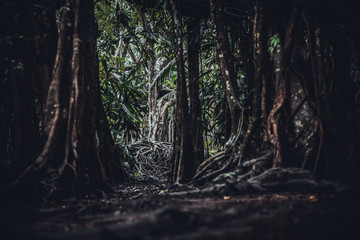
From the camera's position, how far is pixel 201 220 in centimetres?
143

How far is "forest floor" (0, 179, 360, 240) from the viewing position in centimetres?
118

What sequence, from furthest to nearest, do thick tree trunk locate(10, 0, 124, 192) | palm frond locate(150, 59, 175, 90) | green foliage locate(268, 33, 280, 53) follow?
palm frond locate(150, 59, 175, 90), green foliage locate(268, 33, 280, 53), thick tree trunk locate(10, 0, 124, 192)

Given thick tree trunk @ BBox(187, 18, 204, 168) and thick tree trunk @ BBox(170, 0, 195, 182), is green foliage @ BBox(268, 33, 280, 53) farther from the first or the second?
thick tree trunk @ BBox(187, 18, 204, 168)

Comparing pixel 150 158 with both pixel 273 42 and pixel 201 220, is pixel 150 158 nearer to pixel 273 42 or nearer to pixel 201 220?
pixel 273 42

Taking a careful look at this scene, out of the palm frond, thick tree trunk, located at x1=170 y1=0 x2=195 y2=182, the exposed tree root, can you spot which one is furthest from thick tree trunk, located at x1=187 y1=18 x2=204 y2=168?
the exposed tree root

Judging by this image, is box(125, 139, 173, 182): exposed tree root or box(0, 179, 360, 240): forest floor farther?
box(125, 139, 173, 182): exposed tree root

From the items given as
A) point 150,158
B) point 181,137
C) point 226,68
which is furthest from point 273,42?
point 150,158

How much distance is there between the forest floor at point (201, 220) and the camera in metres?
1.18

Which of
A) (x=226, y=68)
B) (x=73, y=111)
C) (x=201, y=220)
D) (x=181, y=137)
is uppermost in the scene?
(x=226, y=68)

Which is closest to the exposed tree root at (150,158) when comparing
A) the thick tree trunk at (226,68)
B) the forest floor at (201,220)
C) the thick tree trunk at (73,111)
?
the thick tree trunk at (73,111)

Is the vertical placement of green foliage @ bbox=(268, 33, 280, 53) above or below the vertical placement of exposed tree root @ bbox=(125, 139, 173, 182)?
above

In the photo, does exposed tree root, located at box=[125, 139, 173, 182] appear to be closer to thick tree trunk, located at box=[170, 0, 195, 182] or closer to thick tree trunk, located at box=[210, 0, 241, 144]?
thick tree trunk, located at box=[170, 0, 195, 182]

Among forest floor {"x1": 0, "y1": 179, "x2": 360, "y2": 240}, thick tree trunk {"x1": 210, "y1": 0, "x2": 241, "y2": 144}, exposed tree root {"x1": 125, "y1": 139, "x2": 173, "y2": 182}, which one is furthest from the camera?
exposed tree root {"x1": 125, "y1": 139, "x2": 173, "y2": 182}

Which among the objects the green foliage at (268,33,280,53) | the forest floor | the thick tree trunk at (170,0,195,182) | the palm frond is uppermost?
the palm frond
